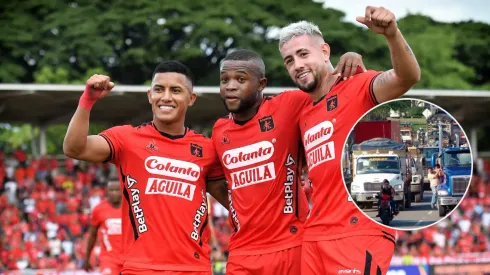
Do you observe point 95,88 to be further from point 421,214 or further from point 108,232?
point 108,232

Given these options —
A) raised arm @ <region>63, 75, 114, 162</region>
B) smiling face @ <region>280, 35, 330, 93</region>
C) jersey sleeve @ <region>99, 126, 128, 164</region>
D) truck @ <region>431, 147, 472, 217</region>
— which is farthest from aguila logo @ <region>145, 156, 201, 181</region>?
truck @ <region>431, 147, 472, 217</region>

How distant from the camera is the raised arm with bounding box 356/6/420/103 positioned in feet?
14.6

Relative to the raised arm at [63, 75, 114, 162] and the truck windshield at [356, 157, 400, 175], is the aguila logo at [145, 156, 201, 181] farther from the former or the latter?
the truck windshield at [356, 157, 400, 175]

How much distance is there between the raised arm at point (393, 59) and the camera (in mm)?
4465

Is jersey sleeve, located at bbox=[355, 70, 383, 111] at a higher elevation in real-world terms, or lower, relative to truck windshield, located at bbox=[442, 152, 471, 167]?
higher

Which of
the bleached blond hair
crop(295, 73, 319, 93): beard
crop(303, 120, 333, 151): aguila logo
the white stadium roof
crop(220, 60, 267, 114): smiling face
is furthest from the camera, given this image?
the white stadium roof

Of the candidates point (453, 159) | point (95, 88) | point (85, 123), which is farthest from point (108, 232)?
point (453, 159)

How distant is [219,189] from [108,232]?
6114mm

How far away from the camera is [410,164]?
4793 mm

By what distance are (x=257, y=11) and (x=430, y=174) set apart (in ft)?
98.8

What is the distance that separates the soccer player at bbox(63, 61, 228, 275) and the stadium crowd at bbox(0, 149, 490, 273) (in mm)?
11743

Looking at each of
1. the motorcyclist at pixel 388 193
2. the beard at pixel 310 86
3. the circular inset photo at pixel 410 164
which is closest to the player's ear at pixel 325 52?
the beard at pixel 310 86

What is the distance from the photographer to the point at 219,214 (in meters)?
22.0

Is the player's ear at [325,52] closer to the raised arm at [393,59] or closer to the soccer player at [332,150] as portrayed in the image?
the soccer player at [332,150]
